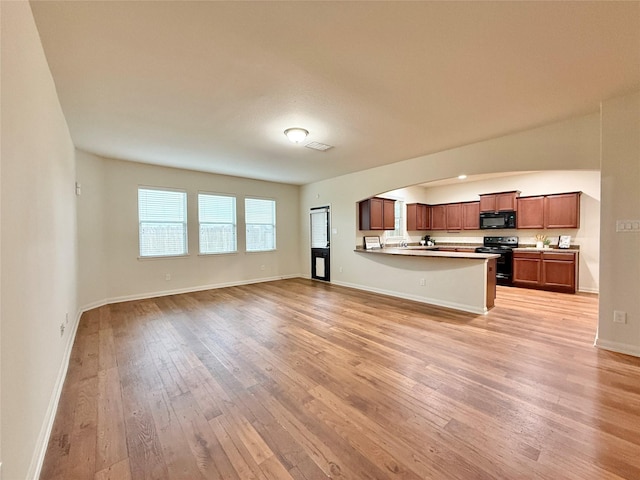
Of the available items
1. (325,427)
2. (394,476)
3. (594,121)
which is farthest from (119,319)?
(594,121)

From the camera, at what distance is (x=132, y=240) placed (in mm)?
5266

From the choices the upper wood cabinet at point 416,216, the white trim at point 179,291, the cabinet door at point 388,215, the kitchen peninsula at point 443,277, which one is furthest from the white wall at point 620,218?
the white trim at point 179,291

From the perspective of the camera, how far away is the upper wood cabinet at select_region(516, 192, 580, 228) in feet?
18.6

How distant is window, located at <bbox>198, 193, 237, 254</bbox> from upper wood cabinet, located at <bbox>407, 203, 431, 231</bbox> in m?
4.99

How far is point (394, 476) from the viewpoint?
1444 mm

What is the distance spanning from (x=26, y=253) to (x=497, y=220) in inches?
318

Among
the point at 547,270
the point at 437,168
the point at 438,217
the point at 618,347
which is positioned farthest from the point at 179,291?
the point at 547,270

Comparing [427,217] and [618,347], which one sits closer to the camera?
[618,347]

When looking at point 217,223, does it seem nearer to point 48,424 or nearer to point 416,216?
point 48,424

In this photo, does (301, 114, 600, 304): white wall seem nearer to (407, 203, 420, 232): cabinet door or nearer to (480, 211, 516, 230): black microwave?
(407, 203, 420, 232): cabinet door

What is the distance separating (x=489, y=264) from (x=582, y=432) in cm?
296

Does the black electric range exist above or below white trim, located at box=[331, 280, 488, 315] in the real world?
above

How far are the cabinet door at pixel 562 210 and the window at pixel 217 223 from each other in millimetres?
7290

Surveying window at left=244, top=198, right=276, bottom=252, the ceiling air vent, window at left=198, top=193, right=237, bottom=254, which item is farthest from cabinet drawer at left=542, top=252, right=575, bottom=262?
window at left=198, top=193, right=237, bottom=254
